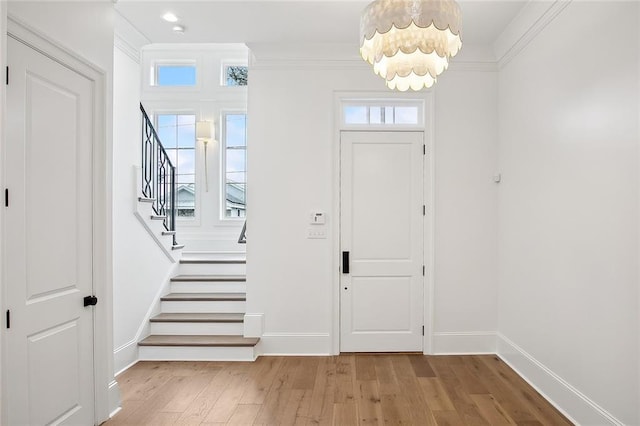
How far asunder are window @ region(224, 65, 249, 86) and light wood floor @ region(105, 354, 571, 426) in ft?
13.7

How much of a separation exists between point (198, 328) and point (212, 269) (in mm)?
952

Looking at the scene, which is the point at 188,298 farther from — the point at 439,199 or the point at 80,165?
the point at 439,199

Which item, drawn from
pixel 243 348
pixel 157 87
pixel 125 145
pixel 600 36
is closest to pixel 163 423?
pixel 243 348

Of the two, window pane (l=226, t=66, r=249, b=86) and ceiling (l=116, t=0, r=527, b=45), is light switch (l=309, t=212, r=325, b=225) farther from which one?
window pane (l=226, t=66, r=249, b=86)

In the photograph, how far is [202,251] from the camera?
5.80 metres

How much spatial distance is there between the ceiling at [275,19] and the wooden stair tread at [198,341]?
3101 millimetres

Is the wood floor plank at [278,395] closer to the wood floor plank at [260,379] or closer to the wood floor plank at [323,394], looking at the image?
the wood floor plank at [260,379]

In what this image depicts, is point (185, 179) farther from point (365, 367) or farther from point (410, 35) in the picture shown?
point (410, 35)

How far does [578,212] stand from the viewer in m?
2.66

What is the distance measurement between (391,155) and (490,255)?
149 cm

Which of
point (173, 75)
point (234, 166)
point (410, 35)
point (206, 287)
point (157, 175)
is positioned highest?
point (173, 75)

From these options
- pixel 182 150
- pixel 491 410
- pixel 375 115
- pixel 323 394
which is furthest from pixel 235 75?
pixel 491 410

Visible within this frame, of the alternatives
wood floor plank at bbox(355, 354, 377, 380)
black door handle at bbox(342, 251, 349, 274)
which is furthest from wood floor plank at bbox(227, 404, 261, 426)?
black door handle at bbox(342, 251, 349, 274)

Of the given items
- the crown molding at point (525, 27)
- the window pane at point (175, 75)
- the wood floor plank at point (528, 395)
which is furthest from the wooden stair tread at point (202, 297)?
the crown molding at point (525, 27)
